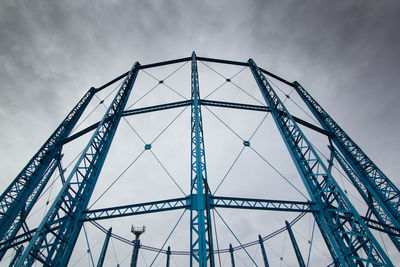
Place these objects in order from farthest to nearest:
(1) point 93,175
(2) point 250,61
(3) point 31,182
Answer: (2) point 250,61
(3) point 31,182
(1) point 93,175

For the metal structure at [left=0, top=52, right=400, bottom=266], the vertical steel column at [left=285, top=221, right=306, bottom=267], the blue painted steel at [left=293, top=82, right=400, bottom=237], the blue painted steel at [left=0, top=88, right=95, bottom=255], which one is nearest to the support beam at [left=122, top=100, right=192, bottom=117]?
the metal structure at [left=0, top=52, right=400, bottom=266]

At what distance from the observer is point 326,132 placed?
47.5ft

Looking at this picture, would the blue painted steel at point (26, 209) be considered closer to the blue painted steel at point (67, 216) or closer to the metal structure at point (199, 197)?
the metal structure at point (199, 197)

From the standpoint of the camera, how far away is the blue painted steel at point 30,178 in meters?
9.54

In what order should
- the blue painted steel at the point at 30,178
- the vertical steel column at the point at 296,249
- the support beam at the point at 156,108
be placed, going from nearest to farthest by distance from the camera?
the blue painted steel at the point at 30,178
the support beam at the point at 156,108
the vertical steel column at the point at 296,249

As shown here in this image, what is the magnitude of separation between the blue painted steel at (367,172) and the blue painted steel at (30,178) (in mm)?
19130

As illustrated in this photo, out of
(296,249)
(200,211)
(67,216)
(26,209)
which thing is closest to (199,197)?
Answer: (200,211)

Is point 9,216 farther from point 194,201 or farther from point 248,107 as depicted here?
point 248,107

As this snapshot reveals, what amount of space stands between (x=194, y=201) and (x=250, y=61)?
1259 cm

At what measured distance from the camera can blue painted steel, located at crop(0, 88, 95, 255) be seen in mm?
9539

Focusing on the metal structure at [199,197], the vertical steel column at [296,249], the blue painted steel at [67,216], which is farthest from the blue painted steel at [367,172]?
the blue painted steel at [67,216]

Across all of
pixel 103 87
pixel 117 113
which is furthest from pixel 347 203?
pixel 103 87

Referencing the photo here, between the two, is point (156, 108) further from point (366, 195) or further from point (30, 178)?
point (366, 195)

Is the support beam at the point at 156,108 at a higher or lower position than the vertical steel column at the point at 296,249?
higher
